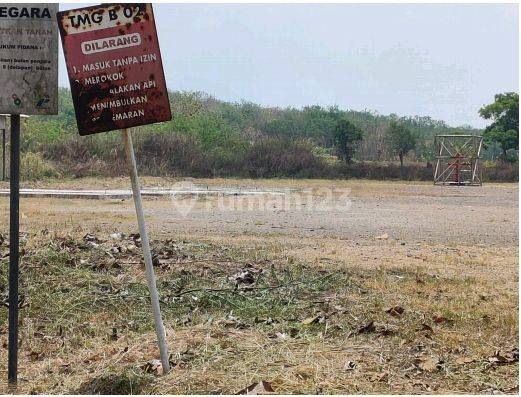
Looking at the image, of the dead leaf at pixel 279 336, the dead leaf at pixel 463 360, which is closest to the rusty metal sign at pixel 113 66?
the dead leaf at pixel 279 336

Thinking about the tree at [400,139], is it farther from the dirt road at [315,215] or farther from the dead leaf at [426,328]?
the dead leaf at [426,328]

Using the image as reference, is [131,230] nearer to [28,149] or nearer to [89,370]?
[89,370]

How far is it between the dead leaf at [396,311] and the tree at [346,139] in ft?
101

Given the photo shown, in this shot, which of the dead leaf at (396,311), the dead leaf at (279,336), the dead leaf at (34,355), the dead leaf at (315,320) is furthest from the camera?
the dead leaf at (396,311)

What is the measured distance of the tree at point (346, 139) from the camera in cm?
3706

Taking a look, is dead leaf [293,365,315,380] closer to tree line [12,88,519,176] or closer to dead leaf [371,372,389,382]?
dead leaf [371,372,389,382]

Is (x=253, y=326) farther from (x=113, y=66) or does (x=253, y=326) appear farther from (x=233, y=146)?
(x=233, y=146)

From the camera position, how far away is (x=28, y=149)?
31062 mm

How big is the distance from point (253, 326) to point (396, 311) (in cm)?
124

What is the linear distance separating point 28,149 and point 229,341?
27655 millimetres

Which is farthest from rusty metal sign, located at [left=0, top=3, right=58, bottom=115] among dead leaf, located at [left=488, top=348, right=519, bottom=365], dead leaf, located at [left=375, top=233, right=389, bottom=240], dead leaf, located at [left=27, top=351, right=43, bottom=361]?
dead leaf, located at [left=375, top=233, right=389, bottom=240]

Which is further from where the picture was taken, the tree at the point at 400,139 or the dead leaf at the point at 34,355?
the tree at the point at 400,139

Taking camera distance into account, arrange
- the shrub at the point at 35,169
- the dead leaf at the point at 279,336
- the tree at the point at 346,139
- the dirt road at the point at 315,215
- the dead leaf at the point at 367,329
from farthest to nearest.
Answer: the tree at the point at 346,139 → the shrub at the point at 35,169 → the dirt road at the point at 315,215 → the dead leaf at the point at 367,329 → the dead leaf at the point at 279,336

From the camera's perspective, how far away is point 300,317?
19.5ft
